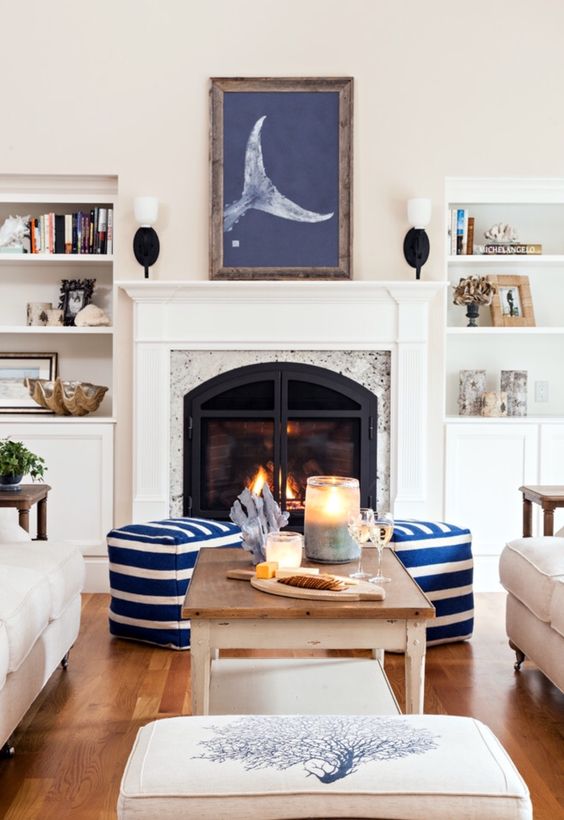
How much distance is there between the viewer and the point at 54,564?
10.6 feet

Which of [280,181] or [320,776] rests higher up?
[280,181]

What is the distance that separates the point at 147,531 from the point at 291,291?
1537 millimetres

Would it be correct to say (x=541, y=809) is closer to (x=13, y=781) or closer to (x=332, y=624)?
(x=332, y=624)

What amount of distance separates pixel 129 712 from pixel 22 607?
2.17 ft

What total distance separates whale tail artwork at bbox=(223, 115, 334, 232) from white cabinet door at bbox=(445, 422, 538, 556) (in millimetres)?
Answer: 1341

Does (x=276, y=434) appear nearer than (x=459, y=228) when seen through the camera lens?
Yes

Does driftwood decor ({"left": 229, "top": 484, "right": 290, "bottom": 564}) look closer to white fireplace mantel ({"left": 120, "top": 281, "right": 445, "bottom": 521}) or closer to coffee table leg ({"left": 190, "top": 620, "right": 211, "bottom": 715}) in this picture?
coffee table leg ({"left": 190, "top": 620, "right": 211, "bottom": 715})

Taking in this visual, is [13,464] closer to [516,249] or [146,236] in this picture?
[146,236]

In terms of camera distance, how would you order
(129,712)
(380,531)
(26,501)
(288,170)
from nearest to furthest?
(380,531), (129,712), (26,501), (288,170)

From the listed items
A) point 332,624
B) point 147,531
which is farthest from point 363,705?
point 147,531

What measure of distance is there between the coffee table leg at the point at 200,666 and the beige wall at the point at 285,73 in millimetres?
Answer: 2580

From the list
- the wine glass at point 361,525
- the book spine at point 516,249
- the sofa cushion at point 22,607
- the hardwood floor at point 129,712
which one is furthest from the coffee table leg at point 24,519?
the book spine at point 516,249

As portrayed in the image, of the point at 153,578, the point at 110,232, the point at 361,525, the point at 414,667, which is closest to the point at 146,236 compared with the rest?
the point at 110,232

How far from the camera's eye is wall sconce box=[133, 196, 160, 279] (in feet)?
15.8
